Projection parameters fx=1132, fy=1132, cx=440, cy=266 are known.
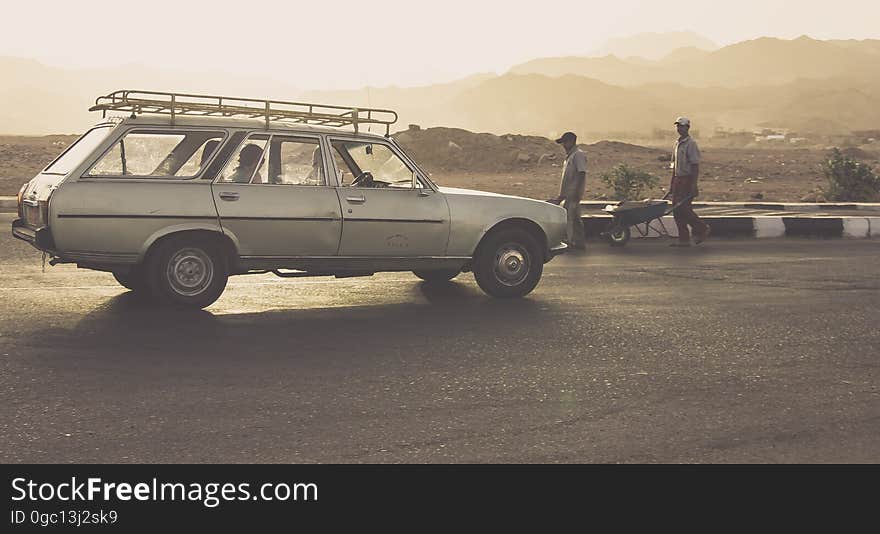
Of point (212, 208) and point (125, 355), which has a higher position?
point (212, 208)

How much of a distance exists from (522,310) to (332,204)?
1.87m

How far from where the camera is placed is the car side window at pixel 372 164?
393 inches

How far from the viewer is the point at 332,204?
955 cm

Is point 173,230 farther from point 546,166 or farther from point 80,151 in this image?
point 546,166

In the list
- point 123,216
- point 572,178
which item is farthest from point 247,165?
point 572,178

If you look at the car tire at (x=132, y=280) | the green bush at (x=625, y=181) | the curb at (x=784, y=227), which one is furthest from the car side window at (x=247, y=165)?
the green bush at (x=625, y=181)

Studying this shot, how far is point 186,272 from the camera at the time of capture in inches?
358

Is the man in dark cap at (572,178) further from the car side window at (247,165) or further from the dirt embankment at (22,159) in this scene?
the dirt embankment at (22,159)

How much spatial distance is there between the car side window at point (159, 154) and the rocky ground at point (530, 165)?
22.9 m

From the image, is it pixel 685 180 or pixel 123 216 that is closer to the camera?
pixel 123 216

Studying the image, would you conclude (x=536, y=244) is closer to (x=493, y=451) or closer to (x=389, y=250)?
(x=389, y=250)

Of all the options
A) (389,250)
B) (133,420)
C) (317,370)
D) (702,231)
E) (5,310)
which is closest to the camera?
(133,420)

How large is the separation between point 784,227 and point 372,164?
1089 cm
